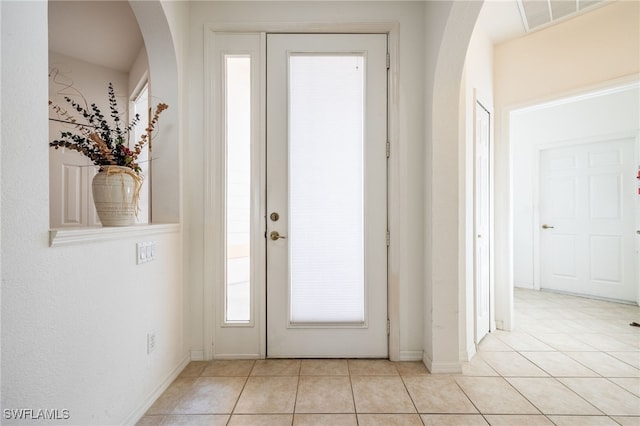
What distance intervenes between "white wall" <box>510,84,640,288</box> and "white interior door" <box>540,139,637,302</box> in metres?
0.13

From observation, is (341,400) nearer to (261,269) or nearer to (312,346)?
(312,346)

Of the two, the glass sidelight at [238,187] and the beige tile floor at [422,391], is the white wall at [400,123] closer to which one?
the glass sidelight at [238,187]

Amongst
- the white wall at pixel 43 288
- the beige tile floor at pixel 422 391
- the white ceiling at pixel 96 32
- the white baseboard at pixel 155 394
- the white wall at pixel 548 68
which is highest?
the white ceiling at pixel 96 32

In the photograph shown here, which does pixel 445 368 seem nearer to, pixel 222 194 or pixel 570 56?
pixel 222 194

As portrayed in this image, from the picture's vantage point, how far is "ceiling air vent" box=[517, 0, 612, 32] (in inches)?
92.7

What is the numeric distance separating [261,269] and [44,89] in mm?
1516

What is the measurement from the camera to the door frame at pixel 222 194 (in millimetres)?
2141

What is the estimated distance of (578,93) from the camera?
2.52 m

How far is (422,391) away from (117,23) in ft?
12.2

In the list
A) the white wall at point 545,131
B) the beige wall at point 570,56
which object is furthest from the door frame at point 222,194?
the white wall at point 545,131

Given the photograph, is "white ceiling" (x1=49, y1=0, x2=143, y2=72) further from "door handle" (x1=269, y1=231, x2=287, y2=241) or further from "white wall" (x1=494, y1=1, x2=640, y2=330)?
"white wall" (x1=494, y1=1, x2=640, y2=330)

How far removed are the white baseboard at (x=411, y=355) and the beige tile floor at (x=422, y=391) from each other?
0.04 meters

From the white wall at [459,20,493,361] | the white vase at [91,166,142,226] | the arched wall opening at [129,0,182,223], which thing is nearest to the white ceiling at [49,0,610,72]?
the white wall at [459,20,493,361]

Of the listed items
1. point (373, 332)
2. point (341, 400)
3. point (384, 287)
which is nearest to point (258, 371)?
point (341, 400)
